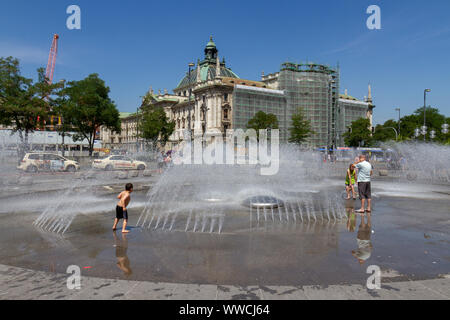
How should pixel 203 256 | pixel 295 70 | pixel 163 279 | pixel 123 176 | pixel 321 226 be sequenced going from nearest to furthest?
pixel 163 279, pixel 203 256, pixel 321 226, pixel 123 176, pixel 295 70

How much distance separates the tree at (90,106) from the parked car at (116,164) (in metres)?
20.3

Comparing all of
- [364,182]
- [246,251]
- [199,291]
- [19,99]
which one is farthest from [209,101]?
[199,291]

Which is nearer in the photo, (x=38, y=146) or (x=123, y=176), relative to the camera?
(x=123, y=176)

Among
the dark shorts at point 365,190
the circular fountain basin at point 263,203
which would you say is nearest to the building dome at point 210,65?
the circular fountain basin at point 263,203

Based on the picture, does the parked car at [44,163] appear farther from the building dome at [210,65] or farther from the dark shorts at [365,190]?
the building dome at [210,65]

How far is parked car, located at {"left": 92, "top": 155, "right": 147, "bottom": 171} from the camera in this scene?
30.1 m

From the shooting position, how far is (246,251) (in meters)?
6.29

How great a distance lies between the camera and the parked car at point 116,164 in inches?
1187

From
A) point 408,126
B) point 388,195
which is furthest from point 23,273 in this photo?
point 408,126

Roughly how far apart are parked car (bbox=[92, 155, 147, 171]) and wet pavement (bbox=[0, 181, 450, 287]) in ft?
69.8
